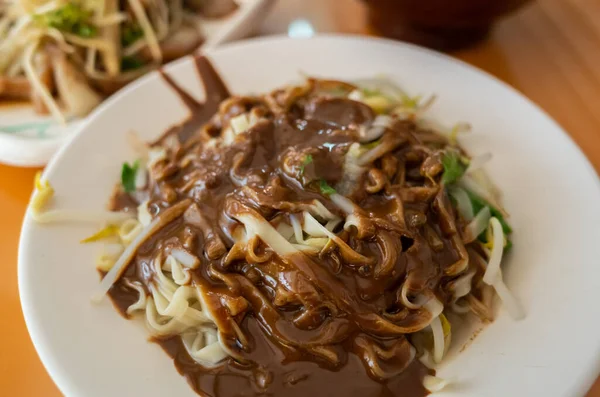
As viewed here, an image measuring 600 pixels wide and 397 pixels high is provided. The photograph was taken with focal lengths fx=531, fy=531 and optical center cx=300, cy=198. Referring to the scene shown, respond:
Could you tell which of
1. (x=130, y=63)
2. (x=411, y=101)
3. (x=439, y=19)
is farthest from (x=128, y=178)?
(x=439, y=19)

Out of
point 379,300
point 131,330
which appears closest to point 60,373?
point 131,330

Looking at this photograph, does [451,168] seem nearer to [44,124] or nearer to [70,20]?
[44,124]

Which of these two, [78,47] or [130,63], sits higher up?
[78,47]

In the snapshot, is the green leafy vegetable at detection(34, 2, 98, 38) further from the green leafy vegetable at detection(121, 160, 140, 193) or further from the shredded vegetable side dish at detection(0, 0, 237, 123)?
the green leafy vegetable at detection(121, 160, 140, 193)

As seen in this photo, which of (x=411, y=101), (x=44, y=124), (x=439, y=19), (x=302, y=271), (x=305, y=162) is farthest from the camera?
(x=439, y=19)

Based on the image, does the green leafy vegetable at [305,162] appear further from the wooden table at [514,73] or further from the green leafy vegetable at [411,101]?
the wooden table at [514,73]

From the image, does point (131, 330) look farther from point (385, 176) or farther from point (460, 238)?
point (460, 238)

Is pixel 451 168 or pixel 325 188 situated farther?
pixel 451 168
